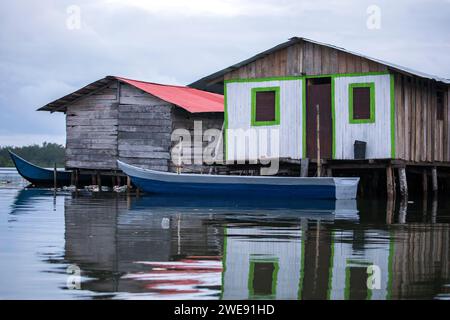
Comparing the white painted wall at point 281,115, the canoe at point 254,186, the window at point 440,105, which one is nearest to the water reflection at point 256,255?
the canoe at point 254,186

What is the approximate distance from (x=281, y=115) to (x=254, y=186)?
8.18 ft

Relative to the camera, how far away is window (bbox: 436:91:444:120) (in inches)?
1068

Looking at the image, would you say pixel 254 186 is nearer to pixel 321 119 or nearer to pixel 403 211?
pixel 321 119

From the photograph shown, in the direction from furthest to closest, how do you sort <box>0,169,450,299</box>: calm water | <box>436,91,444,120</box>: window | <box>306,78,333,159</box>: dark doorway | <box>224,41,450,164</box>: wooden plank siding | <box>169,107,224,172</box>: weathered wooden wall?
<box>169,107,224,172</box>: weathered wooden wall → <box>436,91,444,120</box>: window → <box>306,78,333,159</box>: dark doorway → <box>224,41,450,164</box>: wooden plank siding → <box>0,169,450,299</box>: calm water

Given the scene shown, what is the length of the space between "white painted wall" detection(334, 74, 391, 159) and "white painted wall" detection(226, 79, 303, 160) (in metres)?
1.16

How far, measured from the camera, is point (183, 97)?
31.8m

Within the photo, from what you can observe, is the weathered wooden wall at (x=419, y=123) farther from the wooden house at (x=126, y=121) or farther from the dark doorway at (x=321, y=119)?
the wooden house at (x=126, y=121)

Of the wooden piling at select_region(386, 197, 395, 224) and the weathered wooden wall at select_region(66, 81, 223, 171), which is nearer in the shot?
the wooden piling at select_region(386, 197, 395, 224)

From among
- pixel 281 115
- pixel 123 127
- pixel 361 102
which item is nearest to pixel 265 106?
pixel 281 115

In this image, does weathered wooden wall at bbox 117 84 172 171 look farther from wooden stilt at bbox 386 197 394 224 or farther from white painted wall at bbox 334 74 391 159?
wooden stilt at bbox 386 197 394 224

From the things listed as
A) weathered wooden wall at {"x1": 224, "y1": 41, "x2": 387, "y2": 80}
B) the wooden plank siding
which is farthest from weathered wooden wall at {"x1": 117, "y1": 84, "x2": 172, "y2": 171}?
weathered wooden wall at {"x1": 224, "y1": 41, "x2": 387, "y2": 80}

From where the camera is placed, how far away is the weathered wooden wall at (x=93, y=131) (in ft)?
101

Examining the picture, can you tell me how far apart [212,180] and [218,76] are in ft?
12.0

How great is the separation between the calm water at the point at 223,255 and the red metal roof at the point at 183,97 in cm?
1207
